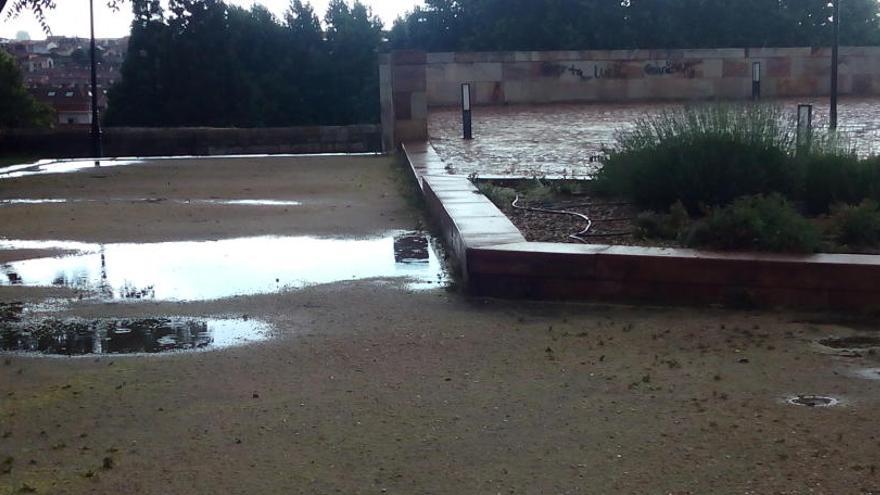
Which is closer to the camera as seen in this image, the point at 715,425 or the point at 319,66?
the point at 715,425

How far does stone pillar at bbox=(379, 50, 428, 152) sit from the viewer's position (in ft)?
57.9

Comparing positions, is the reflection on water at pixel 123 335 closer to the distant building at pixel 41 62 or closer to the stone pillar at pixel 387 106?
the stone pillar at pixel 387 106

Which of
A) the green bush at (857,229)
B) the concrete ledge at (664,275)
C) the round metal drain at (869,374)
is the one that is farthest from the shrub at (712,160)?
the round metal drain at (869,374)

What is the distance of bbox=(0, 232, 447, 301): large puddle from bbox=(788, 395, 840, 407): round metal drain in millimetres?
2785

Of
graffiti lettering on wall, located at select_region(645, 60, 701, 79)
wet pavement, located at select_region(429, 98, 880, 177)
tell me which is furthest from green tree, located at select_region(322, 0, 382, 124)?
wet pavement, located at select_region(429, 98, 880, 177)

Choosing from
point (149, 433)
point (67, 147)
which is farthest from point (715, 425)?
point (67, 147)

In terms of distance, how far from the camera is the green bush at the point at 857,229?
668 cm

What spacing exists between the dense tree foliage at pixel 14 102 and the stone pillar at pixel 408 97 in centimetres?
2769

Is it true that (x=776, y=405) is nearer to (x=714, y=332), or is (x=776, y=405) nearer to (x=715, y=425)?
(x=715, y=425)

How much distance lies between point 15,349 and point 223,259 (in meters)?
2.55

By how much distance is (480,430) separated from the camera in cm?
411

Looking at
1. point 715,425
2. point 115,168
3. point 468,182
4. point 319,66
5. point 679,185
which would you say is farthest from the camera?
point 319,66

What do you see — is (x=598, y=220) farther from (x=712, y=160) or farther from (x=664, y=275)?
(x=664, y=275)

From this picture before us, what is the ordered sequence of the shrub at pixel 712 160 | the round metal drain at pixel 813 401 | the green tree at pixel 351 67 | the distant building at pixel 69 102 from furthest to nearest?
the distant building at pixel 69 102
the green tree at pixel 351 67
the shrub at pixel 712 160
the round metal drain at pixel 813 401
